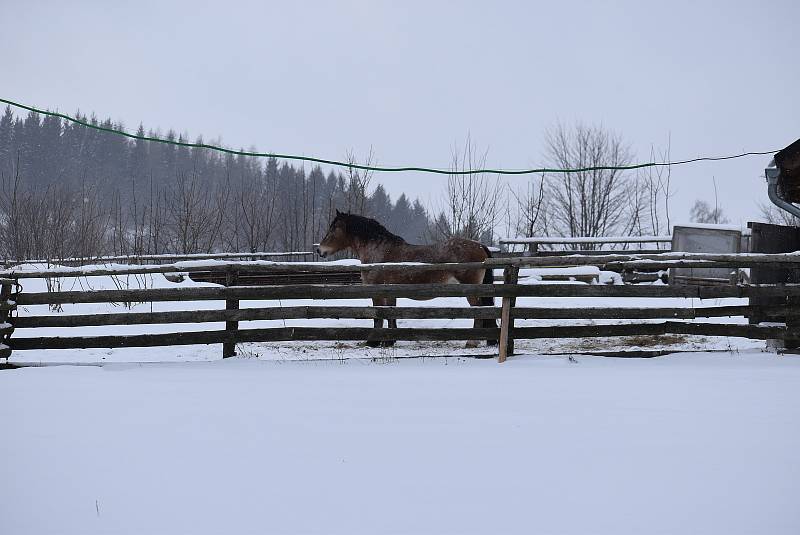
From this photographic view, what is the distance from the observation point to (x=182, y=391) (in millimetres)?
4922

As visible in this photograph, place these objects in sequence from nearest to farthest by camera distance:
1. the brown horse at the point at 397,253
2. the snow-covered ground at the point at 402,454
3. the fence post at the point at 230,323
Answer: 1. the snow-covered ground at the point at 402,454
2. the fence post at the point at 230,323
3. the brown horse at the point at 397,253

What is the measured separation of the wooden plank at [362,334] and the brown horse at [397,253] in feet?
4.06

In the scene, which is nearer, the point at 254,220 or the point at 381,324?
the point at 381,324

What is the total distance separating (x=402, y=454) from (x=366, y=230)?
6178 millimetres

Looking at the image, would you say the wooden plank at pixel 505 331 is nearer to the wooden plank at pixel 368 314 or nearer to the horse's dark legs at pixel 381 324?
the wooden plank at pixel 368 314

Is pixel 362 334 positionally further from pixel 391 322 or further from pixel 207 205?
pixel 207 205

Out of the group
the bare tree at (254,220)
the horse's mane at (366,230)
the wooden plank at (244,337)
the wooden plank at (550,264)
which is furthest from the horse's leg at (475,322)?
the bare tree at (254,220)

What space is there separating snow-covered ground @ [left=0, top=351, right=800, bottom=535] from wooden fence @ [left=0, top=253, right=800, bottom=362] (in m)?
1.30

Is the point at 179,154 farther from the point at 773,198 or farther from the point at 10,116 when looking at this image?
the point at 773,198

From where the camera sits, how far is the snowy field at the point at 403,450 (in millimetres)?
2682

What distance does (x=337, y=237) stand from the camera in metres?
9.53

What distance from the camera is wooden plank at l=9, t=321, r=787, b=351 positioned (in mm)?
6684

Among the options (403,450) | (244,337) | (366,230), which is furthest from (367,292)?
(403,450)

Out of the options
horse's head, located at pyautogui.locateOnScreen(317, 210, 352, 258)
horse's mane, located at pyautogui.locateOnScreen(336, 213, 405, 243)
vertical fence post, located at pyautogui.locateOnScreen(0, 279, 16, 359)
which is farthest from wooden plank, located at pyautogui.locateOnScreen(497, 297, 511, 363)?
vertical fence post, located at pyautogui.locateOnScreen(0, 279, 16, 359)
